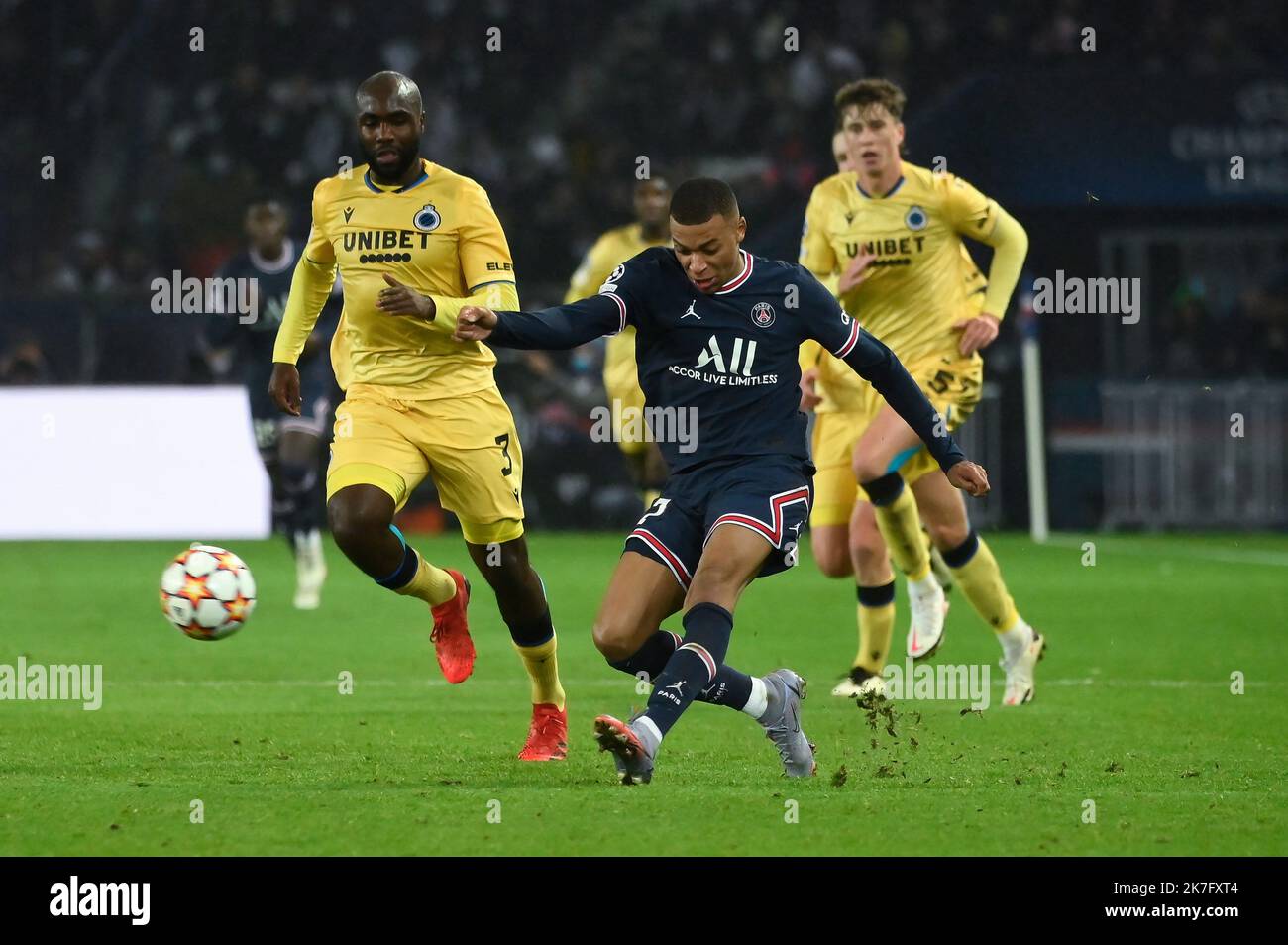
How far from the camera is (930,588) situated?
941cm

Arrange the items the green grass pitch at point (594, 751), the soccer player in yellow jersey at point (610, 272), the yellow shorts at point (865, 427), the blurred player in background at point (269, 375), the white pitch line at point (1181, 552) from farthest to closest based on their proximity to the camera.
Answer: the white pitch line at point (1181, 552) → the soccer player in yellow jersey at point (610, 272) → the blurred player in background at point (269, 375) → the yellow shorts at point (865, 427) → the green grass pitch at point (594, 751)

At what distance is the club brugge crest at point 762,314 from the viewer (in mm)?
6621

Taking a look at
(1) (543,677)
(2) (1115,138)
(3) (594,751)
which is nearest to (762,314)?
(1) (543,677)

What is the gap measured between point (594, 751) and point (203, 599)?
63.5 inches

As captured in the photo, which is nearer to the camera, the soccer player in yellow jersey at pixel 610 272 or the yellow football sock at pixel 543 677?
the yellow football sock at pixel 543 677

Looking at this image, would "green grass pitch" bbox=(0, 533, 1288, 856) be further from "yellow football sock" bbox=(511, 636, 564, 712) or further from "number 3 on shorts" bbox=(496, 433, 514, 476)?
"number 3 on shorts" bbox=(496, 433, 514, 476)

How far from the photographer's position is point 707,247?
6434 mm

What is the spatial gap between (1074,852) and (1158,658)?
5355 millimetres

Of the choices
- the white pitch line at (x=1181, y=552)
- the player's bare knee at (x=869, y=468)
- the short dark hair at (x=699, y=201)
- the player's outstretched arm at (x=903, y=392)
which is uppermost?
the short dark hair at (x=699, y=201)

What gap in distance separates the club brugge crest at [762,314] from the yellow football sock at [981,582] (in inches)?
92.0

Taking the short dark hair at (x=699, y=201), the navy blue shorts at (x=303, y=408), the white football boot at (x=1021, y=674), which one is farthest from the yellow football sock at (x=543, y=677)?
the navy blue shorts at (x=303, y=408)

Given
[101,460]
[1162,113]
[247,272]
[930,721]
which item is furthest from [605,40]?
[930,721]

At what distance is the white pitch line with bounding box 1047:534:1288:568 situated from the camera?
659 inches

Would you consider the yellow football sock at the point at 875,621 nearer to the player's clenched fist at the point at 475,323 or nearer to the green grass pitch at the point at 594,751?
the green grass pitch at the point at 594,751
